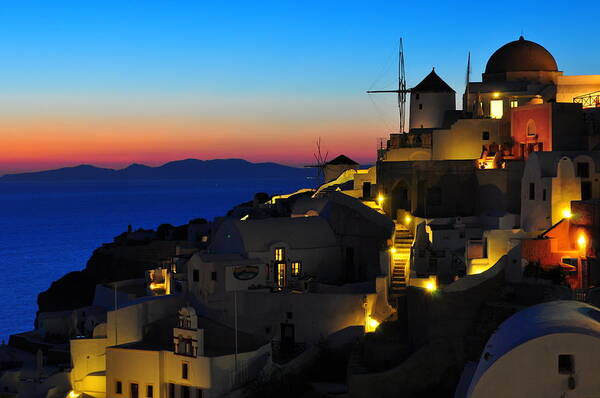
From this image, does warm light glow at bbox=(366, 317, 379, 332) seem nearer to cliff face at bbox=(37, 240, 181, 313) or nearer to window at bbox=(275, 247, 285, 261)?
window at bbox=(275, 247, 285, 261)

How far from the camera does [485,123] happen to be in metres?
40.3

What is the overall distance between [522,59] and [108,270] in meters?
29.0

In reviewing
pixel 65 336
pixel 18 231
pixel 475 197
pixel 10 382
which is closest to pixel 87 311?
pixel 65 336

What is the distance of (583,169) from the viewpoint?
3192 cm

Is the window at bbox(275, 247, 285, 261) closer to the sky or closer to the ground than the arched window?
closer to the ground

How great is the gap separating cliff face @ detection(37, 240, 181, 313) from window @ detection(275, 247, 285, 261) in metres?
23.4

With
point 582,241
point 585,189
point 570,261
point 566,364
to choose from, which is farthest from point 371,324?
point 566,364

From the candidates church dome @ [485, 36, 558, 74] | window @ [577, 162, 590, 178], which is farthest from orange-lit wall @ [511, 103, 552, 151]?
church dome @ [485, 36, 558, 74]

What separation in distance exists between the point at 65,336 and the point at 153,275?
621cm

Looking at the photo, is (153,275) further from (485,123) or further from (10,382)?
(485,123)

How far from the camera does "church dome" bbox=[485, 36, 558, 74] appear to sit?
45.4m

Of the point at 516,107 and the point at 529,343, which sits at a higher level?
the point at 516,107

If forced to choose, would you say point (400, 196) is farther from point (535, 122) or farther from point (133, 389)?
point (133, 389)

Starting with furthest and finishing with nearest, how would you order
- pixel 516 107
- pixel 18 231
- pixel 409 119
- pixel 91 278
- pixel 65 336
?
pixel 18 231
pixel 91 278
pixel 409 119
pixel 65 336
pixel 516 107
